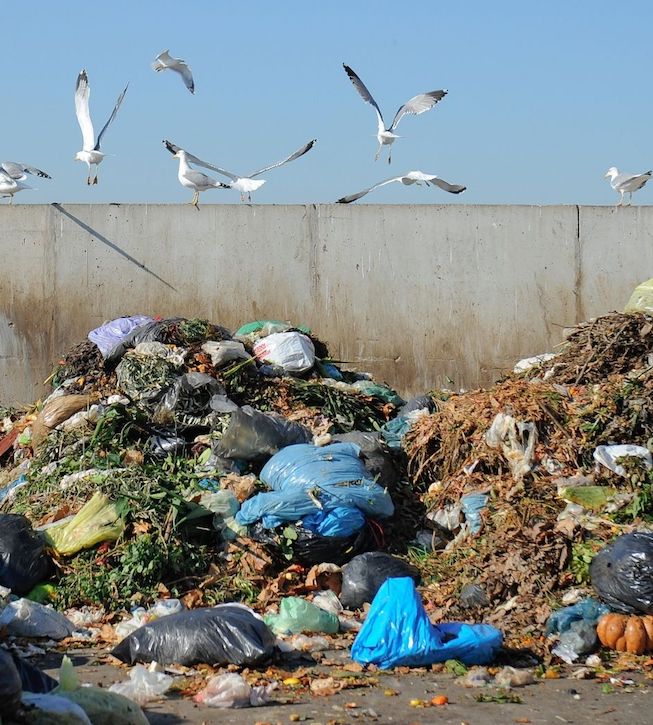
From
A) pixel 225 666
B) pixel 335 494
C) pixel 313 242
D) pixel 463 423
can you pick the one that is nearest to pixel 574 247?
pixel 313 242

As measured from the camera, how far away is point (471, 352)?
860cm

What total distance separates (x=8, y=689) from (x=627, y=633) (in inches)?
113

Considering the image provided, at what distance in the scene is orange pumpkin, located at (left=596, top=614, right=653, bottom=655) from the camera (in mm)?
4742

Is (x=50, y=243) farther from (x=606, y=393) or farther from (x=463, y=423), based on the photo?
(x=606, y=393)

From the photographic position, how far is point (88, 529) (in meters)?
5.59

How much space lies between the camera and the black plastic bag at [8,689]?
2.93 meters

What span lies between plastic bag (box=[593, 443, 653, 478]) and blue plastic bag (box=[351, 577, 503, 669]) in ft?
5.61

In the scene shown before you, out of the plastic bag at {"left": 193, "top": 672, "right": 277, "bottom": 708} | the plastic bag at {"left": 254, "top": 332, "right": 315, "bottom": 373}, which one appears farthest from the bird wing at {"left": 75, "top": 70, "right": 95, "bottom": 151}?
the plastic bag at {"left": 193, "top": 672, "right": 277, "bottom": 708}

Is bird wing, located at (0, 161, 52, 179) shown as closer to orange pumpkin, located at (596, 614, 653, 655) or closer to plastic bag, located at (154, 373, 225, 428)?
plastic bag, located at (154, 373, 225, 428)

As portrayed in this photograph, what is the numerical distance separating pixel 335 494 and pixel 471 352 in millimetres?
3030

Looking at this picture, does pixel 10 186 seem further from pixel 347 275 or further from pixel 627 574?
pixel 627 574

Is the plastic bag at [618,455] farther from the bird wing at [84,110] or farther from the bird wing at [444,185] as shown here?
the bird wing at [84,110]

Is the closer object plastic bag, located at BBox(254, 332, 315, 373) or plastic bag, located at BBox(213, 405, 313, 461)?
plastic bag, located at BBox(213, 405, 313, 461)

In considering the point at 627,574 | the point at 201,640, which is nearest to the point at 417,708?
the point at 201,640
